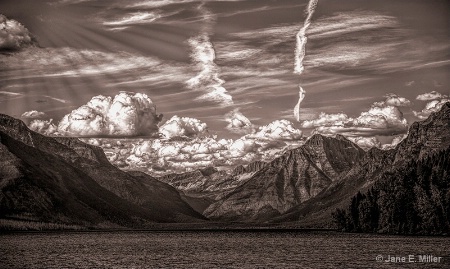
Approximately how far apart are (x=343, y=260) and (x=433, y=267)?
3301cm

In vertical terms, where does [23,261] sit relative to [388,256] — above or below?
above

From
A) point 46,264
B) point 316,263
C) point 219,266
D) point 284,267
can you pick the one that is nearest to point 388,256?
point 316,263

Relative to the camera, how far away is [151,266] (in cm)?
15188

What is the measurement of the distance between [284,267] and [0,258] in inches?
3584

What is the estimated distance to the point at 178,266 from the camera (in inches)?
5979

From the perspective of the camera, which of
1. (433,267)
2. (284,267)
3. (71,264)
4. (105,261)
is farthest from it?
(105,261)

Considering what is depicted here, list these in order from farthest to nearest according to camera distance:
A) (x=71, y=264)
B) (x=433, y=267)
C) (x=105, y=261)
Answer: (x=105, y=261) → (x=71, y=264) → (x=433, y=267)

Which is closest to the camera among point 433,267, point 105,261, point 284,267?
point 433,267

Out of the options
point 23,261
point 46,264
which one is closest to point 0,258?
point 23,261

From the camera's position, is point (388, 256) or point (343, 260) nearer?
point (343, 260)

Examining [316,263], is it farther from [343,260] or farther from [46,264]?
[46,264]

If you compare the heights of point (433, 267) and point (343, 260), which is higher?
point (433, 267)

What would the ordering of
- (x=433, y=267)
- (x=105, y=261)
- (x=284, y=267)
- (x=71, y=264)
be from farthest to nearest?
(x=105, y=261)
(x=71, y=264)
(x=284, y=267)
(x=433, y=267)

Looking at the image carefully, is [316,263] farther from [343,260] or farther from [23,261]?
[23,261]
